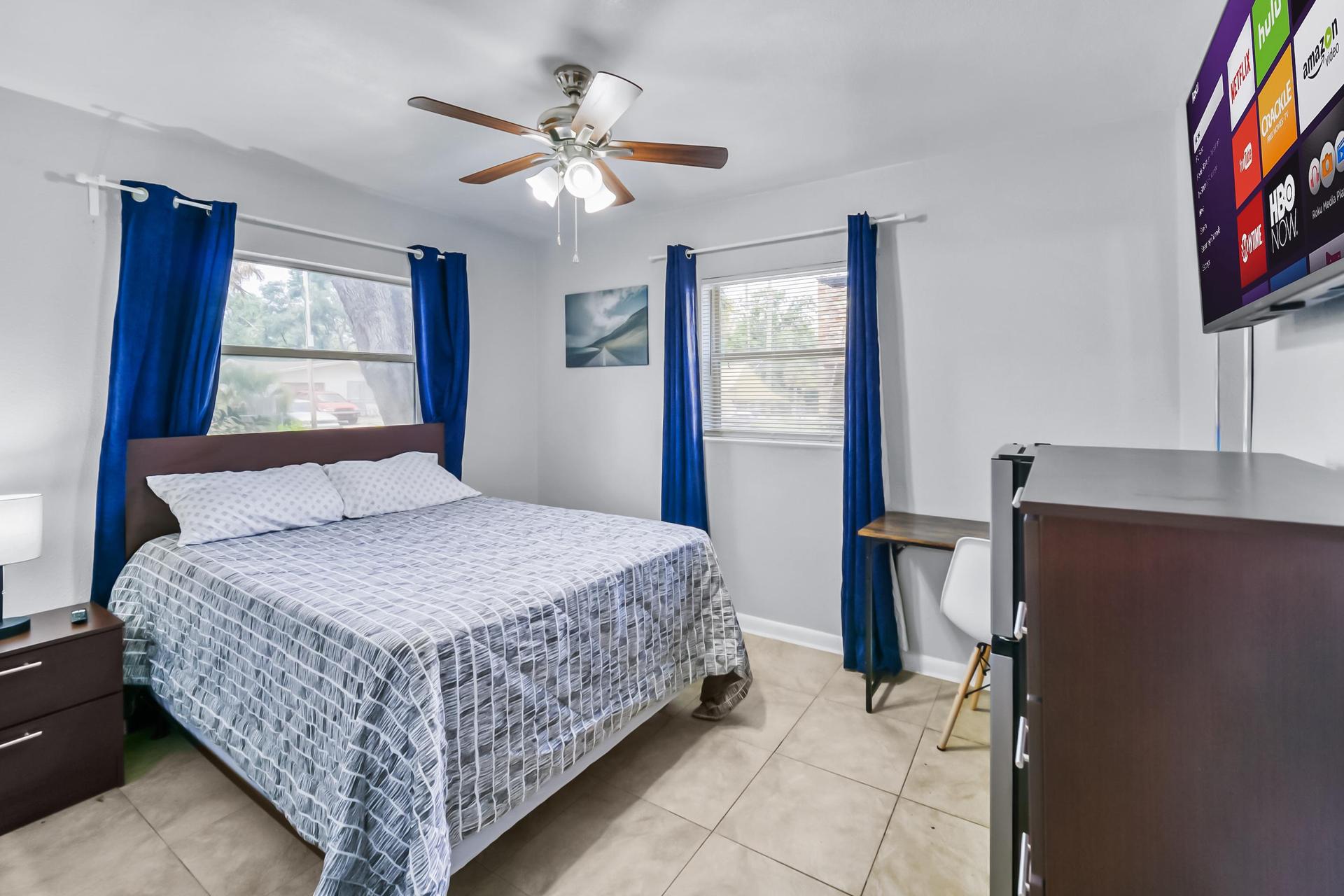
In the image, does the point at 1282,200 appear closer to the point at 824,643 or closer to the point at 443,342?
the point at 824,643

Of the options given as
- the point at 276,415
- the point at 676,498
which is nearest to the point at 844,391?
the point at 676,498

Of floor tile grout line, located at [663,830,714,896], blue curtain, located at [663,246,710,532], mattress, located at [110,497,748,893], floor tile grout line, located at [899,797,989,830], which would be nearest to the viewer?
mattress, located at [110,497,748,893]

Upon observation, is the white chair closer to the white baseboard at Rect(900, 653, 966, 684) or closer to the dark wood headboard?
the white baseboard at Rect(900, 653, 966, 684)

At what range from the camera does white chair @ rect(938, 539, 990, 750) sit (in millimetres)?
2258

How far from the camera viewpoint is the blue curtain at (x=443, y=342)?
361 centimetres

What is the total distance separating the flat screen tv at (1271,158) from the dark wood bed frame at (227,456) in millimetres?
2888

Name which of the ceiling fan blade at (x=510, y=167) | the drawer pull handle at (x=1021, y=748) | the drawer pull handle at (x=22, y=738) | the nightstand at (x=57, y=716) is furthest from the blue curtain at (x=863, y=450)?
the drawer pull handle at (x=22, y=738)

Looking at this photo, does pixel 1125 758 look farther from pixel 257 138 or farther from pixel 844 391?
pixel 257 138

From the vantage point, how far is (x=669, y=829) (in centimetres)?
193

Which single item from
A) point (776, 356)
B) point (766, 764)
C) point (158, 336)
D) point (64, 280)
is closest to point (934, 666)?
point (766, 764)

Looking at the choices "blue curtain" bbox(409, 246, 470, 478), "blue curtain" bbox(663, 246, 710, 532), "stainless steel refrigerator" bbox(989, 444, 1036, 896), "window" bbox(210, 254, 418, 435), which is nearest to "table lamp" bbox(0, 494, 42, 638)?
"window" bbox(210, 254, 418, 435)

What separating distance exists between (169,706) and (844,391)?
3104 millimetres

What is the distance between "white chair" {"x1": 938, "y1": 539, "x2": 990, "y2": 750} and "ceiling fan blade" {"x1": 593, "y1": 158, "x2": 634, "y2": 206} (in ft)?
6.24

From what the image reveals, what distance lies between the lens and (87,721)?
6.82 feet
